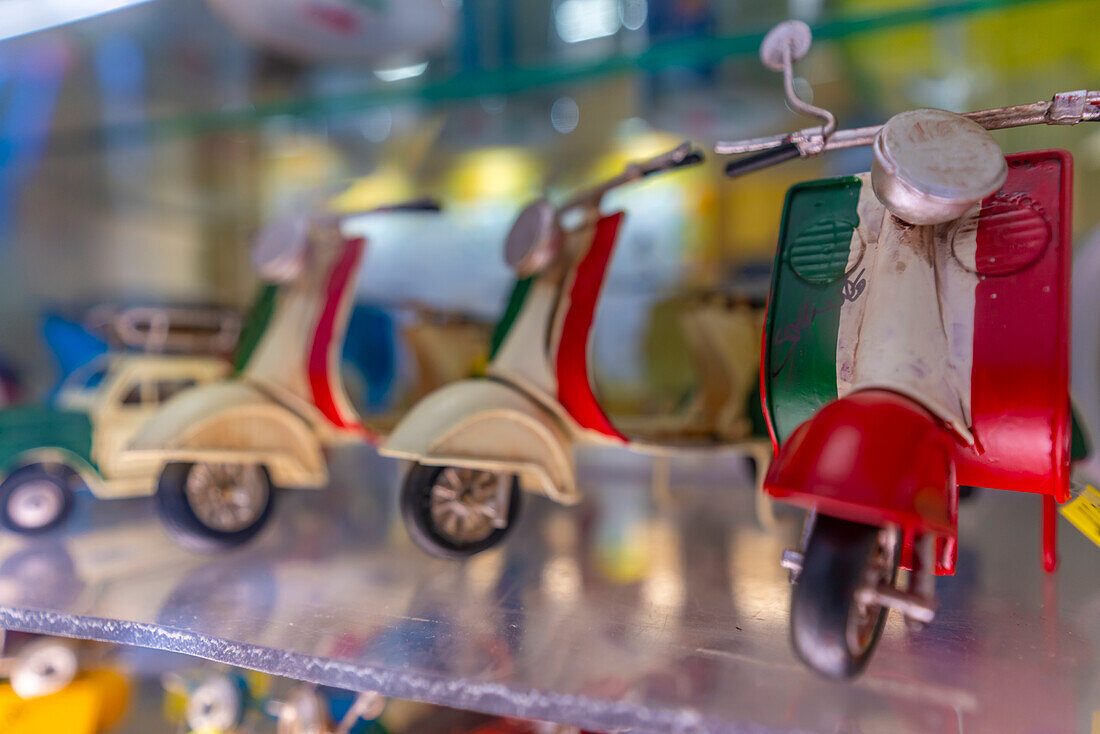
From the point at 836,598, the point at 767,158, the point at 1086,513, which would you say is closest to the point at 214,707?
the point at 836,598

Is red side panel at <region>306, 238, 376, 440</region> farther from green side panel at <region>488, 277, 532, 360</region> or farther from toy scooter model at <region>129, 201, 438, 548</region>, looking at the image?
green side panel at <region>488, 277, 532, 360</region>

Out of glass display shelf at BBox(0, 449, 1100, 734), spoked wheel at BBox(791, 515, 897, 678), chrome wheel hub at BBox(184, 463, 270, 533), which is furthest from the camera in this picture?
chrome wheel hub at BBox(184, 463, 270, 533)

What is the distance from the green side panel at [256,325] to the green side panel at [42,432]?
1.67ft

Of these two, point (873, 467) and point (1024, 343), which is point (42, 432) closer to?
point (873, 467)

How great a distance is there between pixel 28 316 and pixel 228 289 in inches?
32.6

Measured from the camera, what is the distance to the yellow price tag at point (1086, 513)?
1074 mm

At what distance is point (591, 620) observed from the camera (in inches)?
44.9

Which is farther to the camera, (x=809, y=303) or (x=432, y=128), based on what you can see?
(x=432, y=128)

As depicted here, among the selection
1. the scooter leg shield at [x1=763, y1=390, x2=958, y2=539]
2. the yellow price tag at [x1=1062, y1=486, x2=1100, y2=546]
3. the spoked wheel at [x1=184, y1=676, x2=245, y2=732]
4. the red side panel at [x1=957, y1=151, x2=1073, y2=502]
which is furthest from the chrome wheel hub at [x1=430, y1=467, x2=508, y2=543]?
the yellow price tag at [x1=1062, y1=486, x2=1100, y2=546]

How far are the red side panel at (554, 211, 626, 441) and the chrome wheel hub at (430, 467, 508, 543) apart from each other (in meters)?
0.24

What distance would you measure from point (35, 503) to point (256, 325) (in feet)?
2.54

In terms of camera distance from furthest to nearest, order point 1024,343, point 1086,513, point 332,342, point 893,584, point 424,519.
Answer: point 332,342 < point 424,519 < point 1086,513 < point 1024,343 < point 893,584

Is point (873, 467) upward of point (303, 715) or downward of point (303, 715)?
upward

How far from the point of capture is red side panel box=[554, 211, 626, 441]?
4.92 ft
